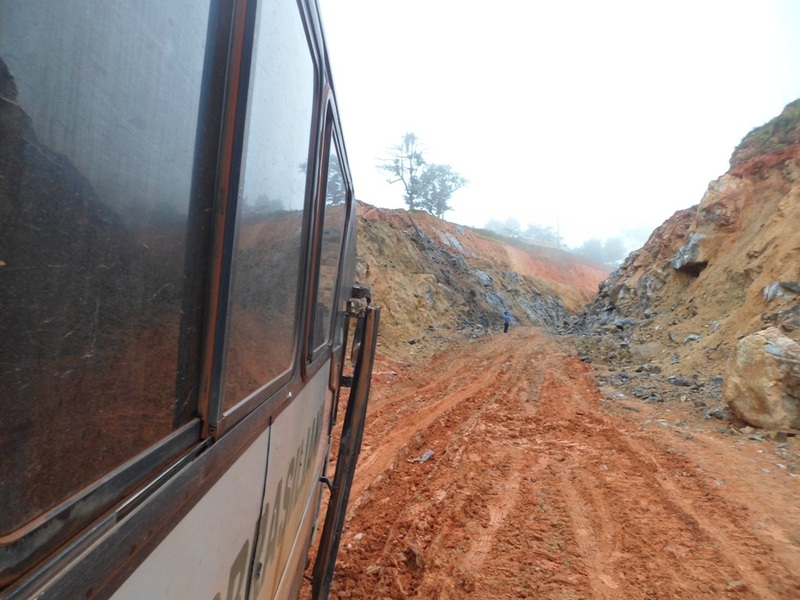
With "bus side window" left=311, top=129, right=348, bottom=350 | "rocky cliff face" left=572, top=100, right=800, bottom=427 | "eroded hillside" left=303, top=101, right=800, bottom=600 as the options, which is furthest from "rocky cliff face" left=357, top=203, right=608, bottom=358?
"bus side window" left=311, top=129, right=348, bottom=350

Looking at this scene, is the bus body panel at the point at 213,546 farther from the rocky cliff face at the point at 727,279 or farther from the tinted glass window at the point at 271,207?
the rocky cliff face at the point at 727,279

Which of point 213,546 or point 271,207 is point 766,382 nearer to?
point 271,207

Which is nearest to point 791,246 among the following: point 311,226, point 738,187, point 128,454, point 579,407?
point 738,187

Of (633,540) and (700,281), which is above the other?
(700,281)

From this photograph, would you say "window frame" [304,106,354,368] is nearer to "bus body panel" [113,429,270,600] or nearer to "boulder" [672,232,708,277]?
"bus body panel" [113,429,270,600]

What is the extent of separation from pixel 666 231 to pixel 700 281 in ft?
20.1

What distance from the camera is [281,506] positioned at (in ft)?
5.34

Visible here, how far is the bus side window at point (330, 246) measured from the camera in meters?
2.17

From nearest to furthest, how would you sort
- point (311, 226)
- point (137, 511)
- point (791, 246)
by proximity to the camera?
point (137, 511)
point (311, 226)
point (791, 246)

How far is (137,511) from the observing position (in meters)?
0.64

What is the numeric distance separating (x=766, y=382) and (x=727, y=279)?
668cm

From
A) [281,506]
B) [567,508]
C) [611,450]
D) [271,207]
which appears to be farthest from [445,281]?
[271,207]

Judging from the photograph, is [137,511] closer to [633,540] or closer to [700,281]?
[633,540]

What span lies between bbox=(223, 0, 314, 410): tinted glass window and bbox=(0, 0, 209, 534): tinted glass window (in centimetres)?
20
